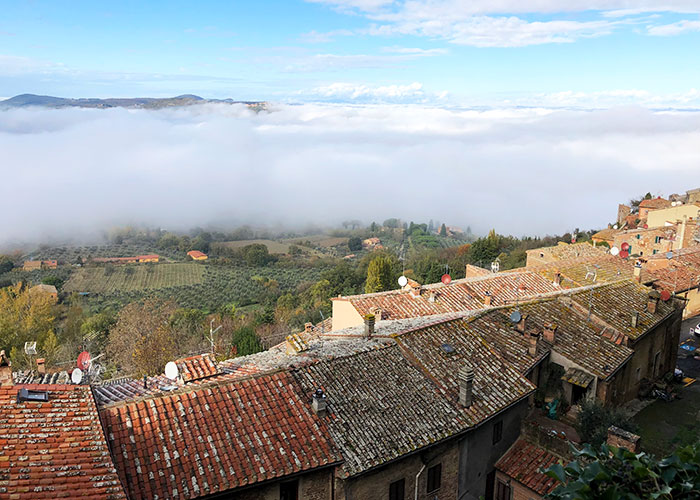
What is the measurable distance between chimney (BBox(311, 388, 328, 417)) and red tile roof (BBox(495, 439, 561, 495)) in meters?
5.84

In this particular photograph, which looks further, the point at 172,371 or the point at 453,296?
the point at 453,296

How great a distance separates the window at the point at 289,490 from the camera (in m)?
11.4

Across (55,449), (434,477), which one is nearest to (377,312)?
(434,477)

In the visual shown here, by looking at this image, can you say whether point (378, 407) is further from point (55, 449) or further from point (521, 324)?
point (521, 324)

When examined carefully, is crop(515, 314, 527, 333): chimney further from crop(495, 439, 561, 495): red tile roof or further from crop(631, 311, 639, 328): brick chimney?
crop(631, 311, 639, 328): brick chimney

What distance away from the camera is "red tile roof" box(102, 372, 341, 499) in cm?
1036

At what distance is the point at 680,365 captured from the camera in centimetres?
2375

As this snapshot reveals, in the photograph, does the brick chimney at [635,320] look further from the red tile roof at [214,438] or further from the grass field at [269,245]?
the grass field at [269,245]

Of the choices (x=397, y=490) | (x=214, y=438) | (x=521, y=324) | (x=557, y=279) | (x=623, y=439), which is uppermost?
(x=214, y=438)

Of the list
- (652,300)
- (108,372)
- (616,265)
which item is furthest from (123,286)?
(652,300)

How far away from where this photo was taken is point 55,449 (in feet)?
31.6

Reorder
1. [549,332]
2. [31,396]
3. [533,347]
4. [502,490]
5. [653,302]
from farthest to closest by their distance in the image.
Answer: [653,302] → [549,332] → [533,347] → [502,490] → [31,396]

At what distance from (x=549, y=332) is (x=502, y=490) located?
18.8 ft

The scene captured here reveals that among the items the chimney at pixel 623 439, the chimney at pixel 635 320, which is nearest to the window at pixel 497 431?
the chimney at pixel 623 439
